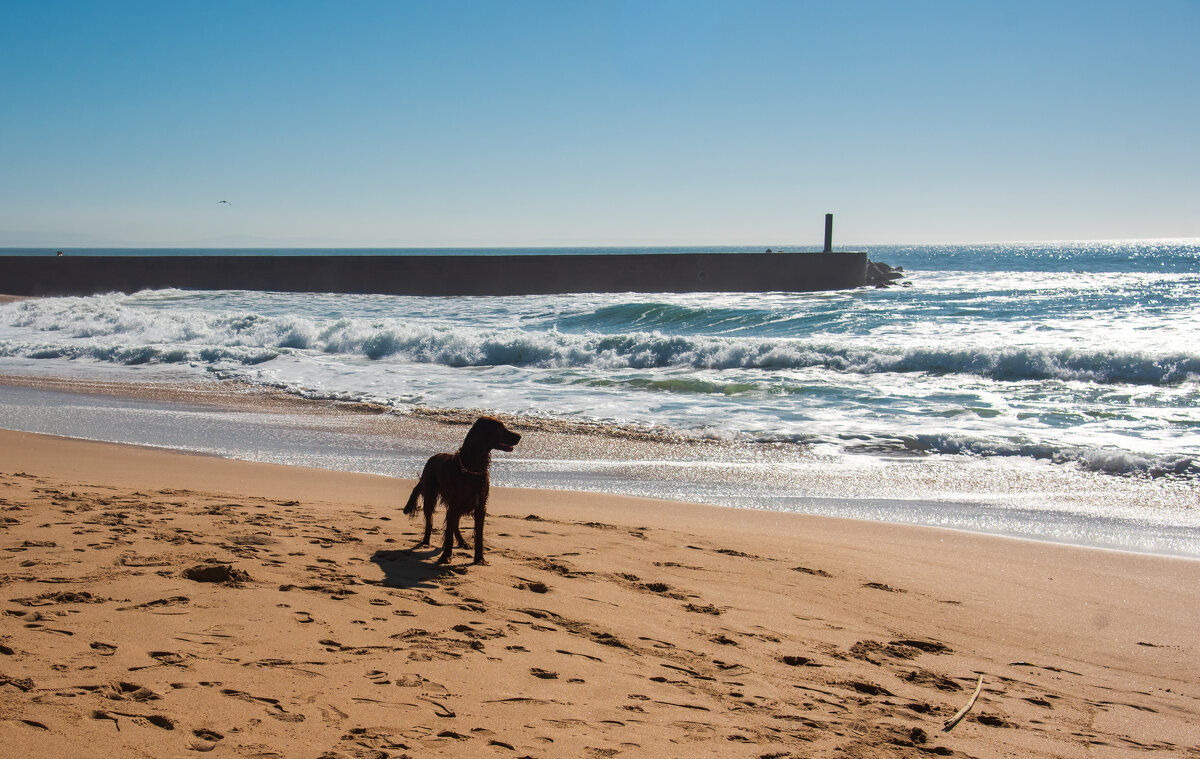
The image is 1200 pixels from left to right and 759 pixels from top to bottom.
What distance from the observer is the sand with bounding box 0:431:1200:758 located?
7.57 feet

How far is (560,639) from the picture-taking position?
10.1 feet

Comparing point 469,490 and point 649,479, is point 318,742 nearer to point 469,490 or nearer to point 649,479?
point 469,490

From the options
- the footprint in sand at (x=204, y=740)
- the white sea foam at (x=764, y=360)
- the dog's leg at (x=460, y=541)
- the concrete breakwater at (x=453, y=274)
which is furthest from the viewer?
the concrete breakwater at (x=453, y=274)

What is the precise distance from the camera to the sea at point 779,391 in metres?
6.72

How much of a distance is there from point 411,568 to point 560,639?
116cm

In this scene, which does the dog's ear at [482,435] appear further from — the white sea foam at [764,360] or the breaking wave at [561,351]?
the breaking wave at [561,351]

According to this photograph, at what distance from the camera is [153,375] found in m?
13.6

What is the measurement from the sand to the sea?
5.09 feet

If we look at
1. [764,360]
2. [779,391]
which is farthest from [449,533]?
[764,360]

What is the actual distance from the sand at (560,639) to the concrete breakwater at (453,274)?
2750 centimetres

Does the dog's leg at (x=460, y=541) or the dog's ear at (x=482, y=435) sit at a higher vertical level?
the dog's ear at (x=482, y=435)

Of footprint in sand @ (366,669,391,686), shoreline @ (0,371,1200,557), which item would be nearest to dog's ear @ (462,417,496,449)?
footprint in sand @ (366,669,391,686)

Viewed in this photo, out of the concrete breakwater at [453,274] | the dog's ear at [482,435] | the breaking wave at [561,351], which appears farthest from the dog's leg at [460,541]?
the concrete breakwater at [453,274]

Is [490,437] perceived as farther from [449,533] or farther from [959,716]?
[959,716]
